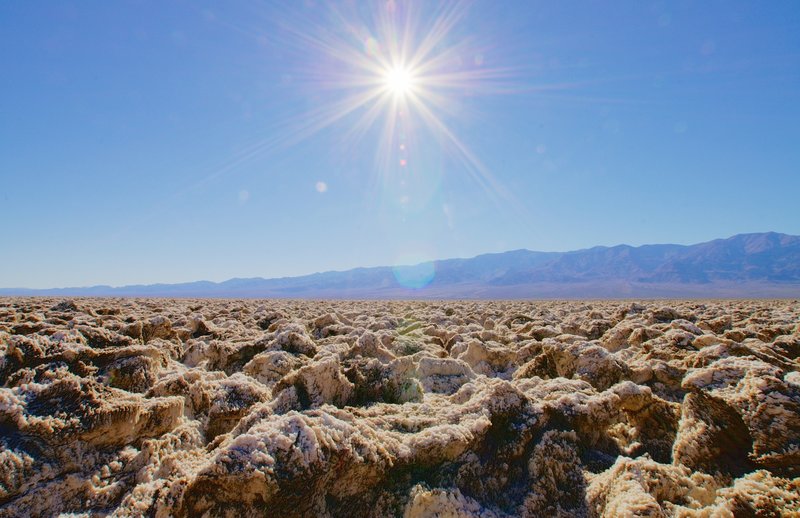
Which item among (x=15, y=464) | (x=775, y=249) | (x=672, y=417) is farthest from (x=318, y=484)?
(x=775, y=249)

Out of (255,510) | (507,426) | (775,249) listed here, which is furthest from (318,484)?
(775,249)

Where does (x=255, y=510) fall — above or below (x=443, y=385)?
above

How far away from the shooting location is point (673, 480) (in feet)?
4.92

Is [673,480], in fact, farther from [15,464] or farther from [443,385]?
[15,464]

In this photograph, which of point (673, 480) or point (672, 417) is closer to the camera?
point (673, 480)

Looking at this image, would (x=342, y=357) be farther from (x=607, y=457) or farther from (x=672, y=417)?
(x=672, y=417)

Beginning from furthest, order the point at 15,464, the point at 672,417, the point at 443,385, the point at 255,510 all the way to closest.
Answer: the point at 443,385 → the point at 672,417 → the point at 15,464 → the point at 255,510

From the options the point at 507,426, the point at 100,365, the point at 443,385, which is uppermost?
the point at 100,365

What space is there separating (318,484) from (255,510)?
23cm

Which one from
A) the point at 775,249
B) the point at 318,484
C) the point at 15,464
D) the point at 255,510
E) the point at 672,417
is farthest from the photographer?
the point at 775,249

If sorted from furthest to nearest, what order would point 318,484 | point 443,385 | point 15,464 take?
point 443,385 < point 15,464 < point 318,484

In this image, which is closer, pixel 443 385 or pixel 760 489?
pixel 760 489

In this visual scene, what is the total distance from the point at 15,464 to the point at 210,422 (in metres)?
0.82

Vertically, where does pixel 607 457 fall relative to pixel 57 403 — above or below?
below
